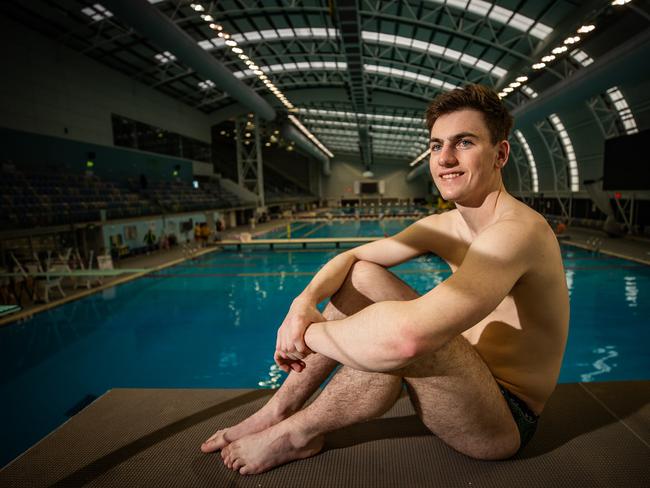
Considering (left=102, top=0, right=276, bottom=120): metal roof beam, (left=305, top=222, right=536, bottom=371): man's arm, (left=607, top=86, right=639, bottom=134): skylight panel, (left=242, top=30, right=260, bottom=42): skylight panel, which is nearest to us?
(left=305, top=222, right=536, bottom=371): man's arm

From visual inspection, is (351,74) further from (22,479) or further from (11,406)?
(22,479)

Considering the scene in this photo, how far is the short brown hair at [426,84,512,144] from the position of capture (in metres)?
1.23

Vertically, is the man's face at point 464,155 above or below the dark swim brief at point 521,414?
above

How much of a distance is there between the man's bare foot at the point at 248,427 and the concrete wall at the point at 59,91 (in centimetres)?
1516

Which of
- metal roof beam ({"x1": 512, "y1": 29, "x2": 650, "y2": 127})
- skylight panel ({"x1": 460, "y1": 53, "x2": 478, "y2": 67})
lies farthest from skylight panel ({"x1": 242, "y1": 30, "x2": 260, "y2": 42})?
metal roof beam ({"x1": 512, "y1": 29, "x2": 650, "y2": 127})

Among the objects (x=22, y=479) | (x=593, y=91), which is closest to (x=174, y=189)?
(x=593, y=91)

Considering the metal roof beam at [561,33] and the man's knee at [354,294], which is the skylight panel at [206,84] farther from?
the man's knee at [354,294]

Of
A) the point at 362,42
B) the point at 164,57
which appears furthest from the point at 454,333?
the point at 164,57

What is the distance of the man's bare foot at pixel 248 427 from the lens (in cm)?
159

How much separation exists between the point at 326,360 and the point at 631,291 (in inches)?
354

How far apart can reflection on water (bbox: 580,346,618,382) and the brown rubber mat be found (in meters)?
2.84

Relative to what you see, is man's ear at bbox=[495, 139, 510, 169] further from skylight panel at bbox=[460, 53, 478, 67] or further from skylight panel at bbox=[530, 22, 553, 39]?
skylight panel at bbox=[460, 53, 478, 67]

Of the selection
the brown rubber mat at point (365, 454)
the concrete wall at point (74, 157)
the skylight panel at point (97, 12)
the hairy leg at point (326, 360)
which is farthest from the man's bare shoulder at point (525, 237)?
the skylight panel at point (97, 12)

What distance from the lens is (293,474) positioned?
58.1 inches
